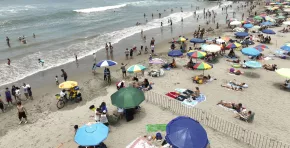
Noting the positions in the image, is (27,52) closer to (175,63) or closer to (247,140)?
(175,63)

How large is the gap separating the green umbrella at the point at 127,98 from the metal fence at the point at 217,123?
2215 mm

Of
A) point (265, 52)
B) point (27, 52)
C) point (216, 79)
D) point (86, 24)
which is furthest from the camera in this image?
point (86, 24)

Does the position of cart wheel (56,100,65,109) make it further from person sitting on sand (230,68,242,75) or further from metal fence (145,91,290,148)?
person sitting on sand (230,68,242,75)

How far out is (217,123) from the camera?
1271 centimetres

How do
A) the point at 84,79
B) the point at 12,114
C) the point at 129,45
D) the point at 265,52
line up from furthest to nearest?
the point at 129,45 → the point at 265,52 → the point at 84,79 → the point at 12,114

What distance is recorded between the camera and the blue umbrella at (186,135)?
8.86 meters

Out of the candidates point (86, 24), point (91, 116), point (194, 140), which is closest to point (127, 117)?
point (91, 116)

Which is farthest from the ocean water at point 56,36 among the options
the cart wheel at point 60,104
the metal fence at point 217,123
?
the metal fence at point 217,123

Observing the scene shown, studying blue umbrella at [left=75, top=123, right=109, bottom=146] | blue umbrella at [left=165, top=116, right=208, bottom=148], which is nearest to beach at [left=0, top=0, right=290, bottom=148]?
blue umbrella at [left=75, top=123, right=109, bottom=146]

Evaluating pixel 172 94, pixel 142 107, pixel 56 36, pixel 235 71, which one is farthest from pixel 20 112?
pixel 56 36

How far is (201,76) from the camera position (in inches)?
740

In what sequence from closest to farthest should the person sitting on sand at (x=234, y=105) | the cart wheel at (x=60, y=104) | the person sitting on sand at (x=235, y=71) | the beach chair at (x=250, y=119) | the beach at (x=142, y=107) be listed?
the beach at (x=142, y=107) → the beach chair at (x=250, y=119) → the person sitting on sand at (x=234, y=105) → the cart wheel at (x=60, y=104) → the person sitting on sand at (x=235, y=71)

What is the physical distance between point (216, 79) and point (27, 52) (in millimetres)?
22979

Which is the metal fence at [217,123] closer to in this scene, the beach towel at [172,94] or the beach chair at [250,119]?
the beach towel at [172,94]
